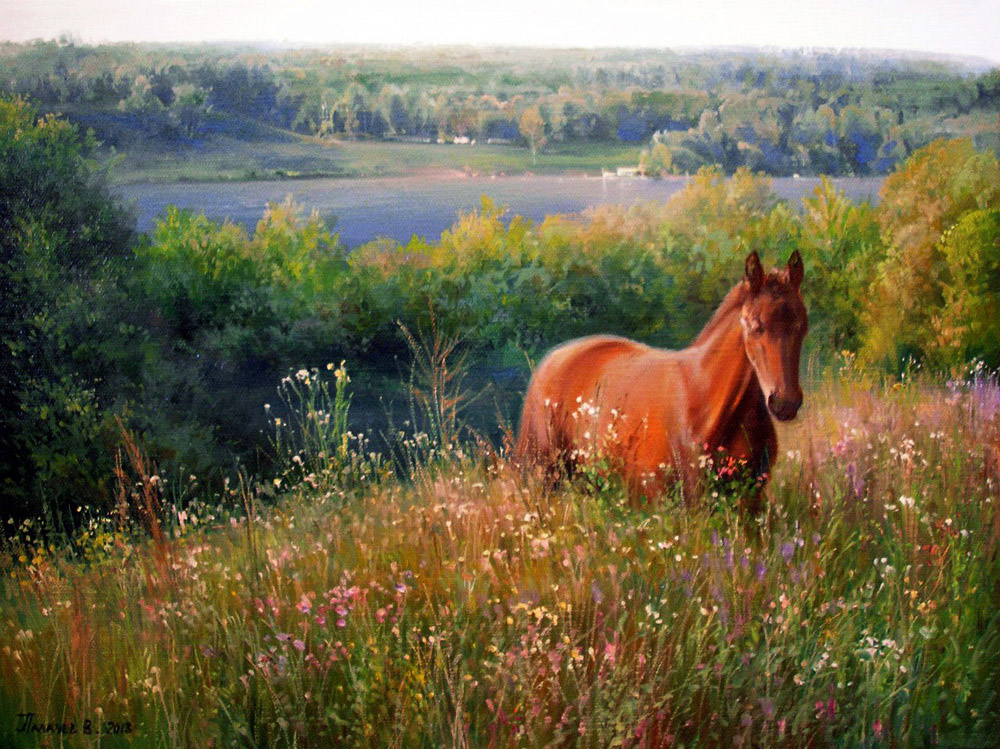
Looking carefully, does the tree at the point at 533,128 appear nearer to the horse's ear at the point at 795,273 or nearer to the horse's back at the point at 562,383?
the horse's back at the point at 562,383

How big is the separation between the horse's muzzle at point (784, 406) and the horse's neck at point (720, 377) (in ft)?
0.73

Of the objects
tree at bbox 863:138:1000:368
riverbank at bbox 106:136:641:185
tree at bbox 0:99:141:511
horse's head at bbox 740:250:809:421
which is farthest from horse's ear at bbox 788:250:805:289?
tree at bbox 0:99:141:511

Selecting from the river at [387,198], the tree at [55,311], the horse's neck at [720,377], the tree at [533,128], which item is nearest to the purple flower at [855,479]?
the horse's neck at [720,377]

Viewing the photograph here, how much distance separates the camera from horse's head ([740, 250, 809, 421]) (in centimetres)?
328

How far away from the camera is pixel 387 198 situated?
4000mm

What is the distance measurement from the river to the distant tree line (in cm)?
20

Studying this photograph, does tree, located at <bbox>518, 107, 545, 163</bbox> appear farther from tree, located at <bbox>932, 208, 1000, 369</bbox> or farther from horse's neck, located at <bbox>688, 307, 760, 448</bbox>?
tree, located at <bbox>932, 208, 1000, 369</bbox>

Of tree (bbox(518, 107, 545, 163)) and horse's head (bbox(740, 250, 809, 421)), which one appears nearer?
horse's head (bbox(740, 250, 809, 421))

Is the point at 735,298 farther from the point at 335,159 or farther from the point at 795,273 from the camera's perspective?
the point at 335,159

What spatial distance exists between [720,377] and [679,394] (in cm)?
22

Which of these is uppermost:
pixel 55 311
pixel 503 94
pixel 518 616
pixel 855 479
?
pixel 503 94

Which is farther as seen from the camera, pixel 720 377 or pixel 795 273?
pixel 720 377

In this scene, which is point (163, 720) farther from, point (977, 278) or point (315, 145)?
point (977, 278)

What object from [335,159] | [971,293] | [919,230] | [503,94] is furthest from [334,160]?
[971,293]
